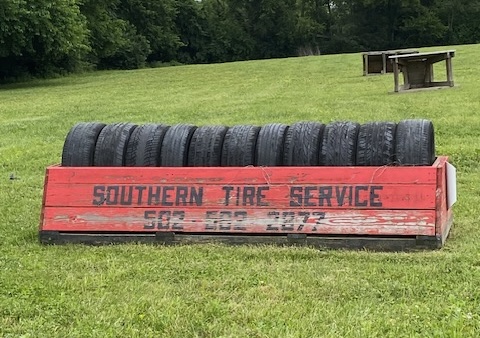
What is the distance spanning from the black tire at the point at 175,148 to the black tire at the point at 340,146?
1212 mm

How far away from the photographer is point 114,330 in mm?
3762

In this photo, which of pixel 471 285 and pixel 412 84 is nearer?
pixel 471 285

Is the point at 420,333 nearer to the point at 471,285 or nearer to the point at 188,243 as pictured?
the point at 471,285

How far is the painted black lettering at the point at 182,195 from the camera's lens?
18.8ft

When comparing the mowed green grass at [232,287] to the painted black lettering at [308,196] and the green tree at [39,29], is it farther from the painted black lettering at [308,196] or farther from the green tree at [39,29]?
the green tree at [39,29]

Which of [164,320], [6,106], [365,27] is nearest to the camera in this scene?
[164,320]

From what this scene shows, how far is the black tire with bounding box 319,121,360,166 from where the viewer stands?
5.67 m

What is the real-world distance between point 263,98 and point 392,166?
1182 cm

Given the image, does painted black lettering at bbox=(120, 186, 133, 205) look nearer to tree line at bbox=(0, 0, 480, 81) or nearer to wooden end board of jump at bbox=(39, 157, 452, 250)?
wooden end board of jump at bbox=(39, 157, 452, 250)

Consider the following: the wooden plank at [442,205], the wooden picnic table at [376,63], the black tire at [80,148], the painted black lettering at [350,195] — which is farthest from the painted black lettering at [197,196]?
the wooden picnic table at [376,63]

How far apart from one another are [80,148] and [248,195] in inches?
66.1

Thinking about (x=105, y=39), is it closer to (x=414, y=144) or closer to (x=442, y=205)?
(x=414, y=144)

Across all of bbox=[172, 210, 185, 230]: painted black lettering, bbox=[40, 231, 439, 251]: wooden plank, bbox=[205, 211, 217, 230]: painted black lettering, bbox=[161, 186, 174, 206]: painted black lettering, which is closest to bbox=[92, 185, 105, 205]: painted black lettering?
bbox=[40, 231, 439, 251]: wooden plank

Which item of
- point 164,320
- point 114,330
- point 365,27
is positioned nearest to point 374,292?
point 164,320
